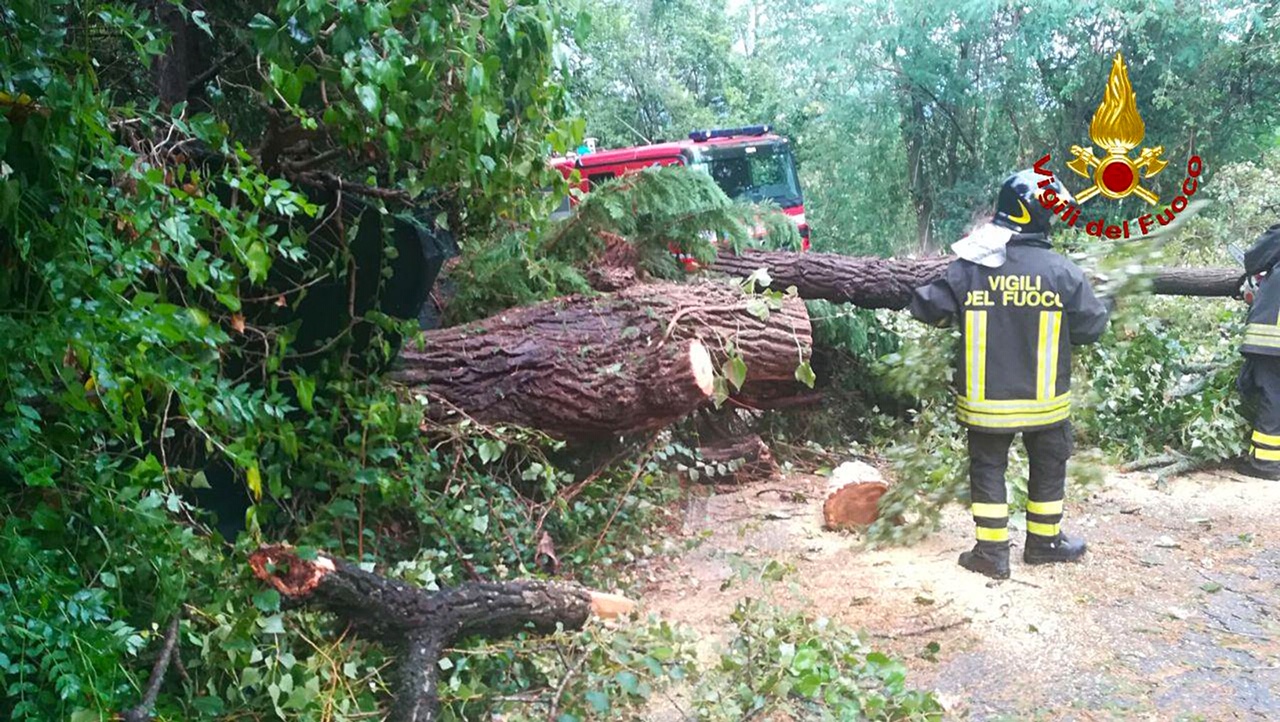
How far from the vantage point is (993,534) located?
156 inches

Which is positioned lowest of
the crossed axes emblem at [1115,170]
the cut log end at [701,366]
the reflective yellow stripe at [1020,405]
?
the reflective yellow stripe at [1020,405]

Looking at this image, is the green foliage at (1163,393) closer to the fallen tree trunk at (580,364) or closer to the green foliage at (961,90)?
the green foliage at (961,90)

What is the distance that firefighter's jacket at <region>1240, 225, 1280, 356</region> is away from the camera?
5.09m

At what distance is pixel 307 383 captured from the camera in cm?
279

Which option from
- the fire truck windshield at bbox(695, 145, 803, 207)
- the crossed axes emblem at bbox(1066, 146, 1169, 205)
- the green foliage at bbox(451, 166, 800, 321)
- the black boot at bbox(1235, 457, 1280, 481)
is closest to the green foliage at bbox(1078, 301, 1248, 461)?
the black boot at bbox(1235, 457, 1280, 481)

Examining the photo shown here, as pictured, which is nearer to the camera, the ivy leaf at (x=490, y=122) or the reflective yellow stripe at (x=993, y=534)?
the ivy leaf at (x=490, y=122)

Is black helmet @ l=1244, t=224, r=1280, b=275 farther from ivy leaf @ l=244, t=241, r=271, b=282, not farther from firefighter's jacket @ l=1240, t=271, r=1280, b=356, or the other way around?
ivy leaf @ l=244, t=241, r=271, b=282

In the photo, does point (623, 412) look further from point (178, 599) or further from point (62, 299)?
point (62, 299)

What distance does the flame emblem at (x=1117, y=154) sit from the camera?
5324 millimetres

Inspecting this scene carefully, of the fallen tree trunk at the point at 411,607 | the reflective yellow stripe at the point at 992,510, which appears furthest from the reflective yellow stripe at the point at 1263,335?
the fallen tree trunk at the point at 411,607

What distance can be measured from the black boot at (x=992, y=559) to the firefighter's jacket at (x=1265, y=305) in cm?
232

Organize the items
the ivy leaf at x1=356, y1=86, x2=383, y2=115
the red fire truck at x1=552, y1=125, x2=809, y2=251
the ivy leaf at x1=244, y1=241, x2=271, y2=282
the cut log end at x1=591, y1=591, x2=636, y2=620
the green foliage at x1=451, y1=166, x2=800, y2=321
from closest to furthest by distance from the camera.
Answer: the ivy leaf at x1=244, y1=241, x2=271, y2=282 < the ivy leaf at x1=356, y1=86, x2=383, y2=115 < the cut log end at x1=591, y1=591, x2=636, y2=620 < the green foliage at x1=451, y1=166, x2=800, y2=321 < the red fire truck at x1=552, y1=125, x2=809, y2=251

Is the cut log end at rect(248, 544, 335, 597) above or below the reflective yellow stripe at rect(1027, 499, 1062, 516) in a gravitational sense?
above

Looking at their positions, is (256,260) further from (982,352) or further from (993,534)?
(993,534)
